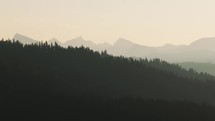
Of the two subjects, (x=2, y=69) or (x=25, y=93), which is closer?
(x=25, y=93)

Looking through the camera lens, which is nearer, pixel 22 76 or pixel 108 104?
pixel 108 104

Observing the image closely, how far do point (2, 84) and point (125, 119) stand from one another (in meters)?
48.2

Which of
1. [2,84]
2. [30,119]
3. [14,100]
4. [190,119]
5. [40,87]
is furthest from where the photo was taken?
[40,87]

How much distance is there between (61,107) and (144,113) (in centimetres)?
2522

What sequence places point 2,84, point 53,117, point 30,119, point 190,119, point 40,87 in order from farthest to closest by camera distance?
point 40,87
point 2,84
point 190,119
point 53,117
point 30,119

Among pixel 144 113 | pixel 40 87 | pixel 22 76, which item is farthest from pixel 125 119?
pixel 22 76

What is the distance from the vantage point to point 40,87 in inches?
6511

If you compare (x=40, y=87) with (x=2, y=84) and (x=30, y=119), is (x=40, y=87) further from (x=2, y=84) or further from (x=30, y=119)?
(x=30, y=119)

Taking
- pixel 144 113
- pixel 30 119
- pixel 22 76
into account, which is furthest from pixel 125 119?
pixel 22 76

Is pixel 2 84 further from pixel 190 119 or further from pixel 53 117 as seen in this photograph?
pixel 190 119

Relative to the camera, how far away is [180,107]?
160250mm

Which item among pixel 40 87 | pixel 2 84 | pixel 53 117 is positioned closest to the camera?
pixel 53 117

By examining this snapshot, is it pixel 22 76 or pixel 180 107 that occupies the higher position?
pixel 22 76

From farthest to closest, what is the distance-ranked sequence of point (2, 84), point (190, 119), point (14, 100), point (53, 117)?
point (2, 84), point (190, 119), point (14, 100), point (53, 117)
